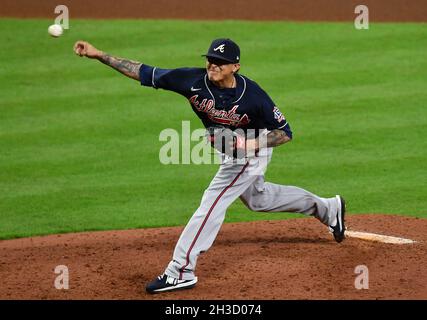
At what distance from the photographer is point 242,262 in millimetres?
6621

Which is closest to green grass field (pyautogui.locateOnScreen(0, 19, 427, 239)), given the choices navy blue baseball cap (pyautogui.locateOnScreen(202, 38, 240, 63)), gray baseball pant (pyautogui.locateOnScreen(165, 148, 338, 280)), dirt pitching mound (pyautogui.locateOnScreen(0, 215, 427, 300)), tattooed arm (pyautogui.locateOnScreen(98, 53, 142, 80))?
dirt pitching mound (pyautogui.locateOnScreen(0, 215, 427, 300))

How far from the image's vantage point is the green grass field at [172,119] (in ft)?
28.0

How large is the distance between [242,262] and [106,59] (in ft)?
6.12

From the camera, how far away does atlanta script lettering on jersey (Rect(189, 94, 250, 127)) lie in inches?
246

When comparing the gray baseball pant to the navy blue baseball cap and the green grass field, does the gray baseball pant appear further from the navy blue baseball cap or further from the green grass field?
the green grass field

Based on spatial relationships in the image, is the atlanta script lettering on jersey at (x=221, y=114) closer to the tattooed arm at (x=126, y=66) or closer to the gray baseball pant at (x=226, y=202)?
the gray baseball pant at (x=226, y=202)

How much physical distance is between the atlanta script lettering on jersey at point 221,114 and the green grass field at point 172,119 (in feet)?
6.50

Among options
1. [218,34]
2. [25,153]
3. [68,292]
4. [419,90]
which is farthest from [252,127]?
[218,34]

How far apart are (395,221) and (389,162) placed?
5.46ft

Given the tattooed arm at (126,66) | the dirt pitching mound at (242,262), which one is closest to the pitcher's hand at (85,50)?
the tattooed arm at (126,66)

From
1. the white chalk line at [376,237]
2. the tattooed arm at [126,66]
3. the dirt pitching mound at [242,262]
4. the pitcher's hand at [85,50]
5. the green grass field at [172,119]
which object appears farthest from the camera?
the green grass field at [172,119]

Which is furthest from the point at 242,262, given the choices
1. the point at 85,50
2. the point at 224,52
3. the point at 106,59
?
the point at 85,50

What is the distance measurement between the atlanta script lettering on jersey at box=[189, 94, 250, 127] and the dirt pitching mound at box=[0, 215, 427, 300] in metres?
1.11

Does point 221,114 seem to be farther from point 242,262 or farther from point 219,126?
point 242,262
